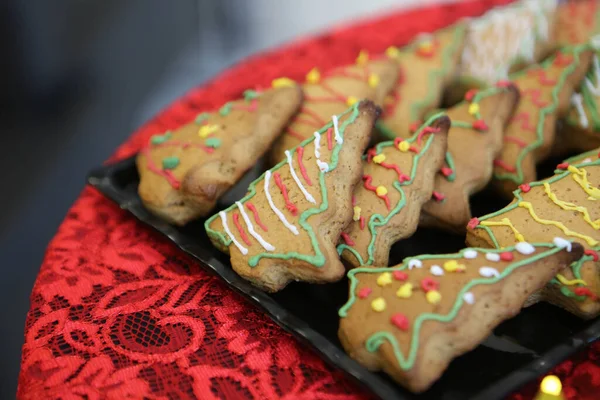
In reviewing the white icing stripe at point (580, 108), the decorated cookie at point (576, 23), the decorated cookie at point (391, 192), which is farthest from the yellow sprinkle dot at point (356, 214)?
the decorated cookie at point (576, 23)

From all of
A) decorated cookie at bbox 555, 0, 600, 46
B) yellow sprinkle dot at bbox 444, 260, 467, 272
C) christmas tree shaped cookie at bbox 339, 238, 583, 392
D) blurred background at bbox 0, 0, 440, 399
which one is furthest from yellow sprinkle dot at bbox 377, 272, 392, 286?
blurred background at bbox 0, 0, 440, 399

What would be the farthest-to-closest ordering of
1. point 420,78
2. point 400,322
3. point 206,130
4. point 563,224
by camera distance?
point 420,78, point 206,130, point 563,224, point 400,322

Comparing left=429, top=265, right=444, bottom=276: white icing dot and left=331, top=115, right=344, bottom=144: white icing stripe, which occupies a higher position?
left=331, top=115, right=344, bottom=144: white icing stripe

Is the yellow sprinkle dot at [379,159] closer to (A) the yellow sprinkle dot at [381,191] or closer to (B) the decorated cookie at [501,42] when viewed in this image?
(A) the yellow sprinkle dot at [381,191]

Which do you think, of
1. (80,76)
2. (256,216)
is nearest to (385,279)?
(256,216)

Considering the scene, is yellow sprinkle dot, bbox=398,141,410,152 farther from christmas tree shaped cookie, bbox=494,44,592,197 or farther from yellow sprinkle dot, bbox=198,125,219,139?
yellow sprinkle dot, bbox=198,125,219,139

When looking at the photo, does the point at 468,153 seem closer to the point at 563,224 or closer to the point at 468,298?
the point at 563,224
